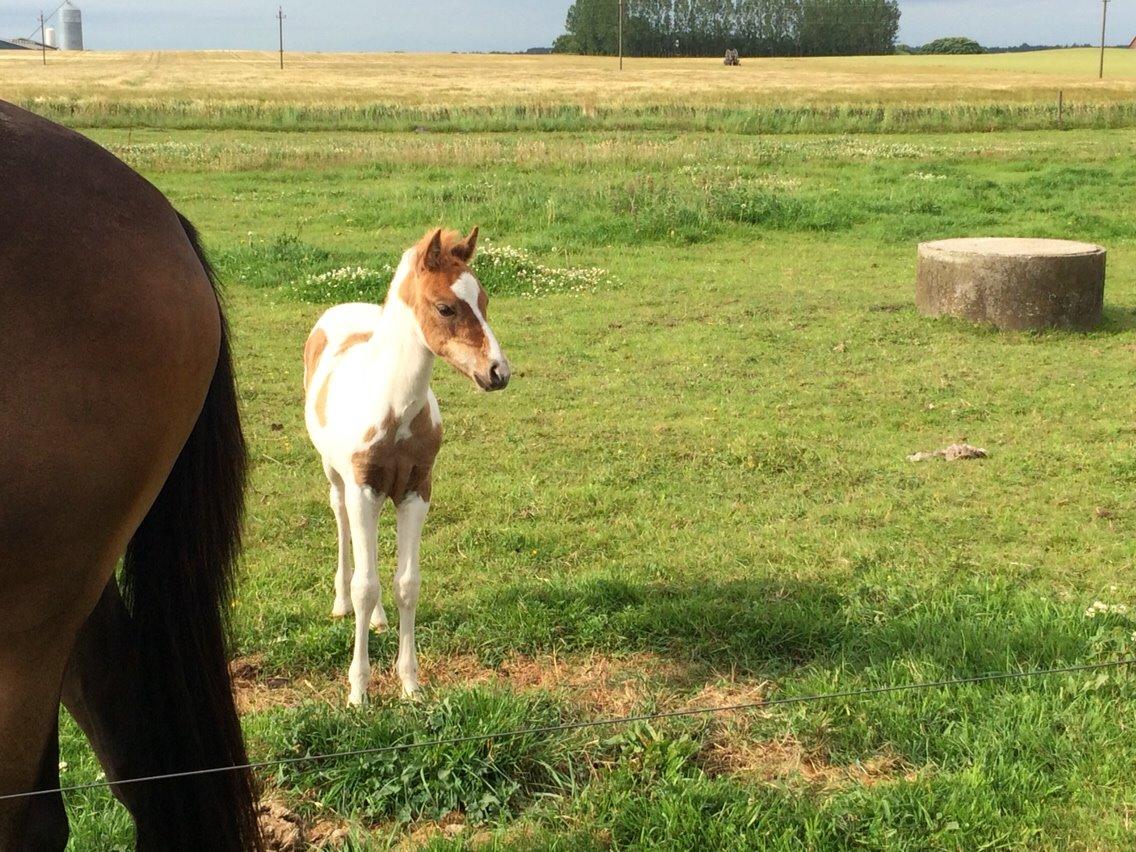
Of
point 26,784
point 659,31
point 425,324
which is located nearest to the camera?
point 26,784

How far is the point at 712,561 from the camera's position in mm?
5277

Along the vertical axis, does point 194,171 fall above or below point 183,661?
above

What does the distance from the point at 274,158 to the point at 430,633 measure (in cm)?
1819

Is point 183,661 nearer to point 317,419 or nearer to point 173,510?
point 173,510

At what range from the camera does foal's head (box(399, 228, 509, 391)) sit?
13.0ft

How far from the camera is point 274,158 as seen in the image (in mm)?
→ 20844

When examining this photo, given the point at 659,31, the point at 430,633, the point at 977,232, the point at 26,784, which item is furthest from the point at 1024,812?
the point at 659,31

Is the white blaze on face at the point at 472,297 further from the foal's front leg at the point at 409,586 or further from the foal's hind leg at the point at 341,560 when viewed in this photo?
the foal's hind leg at the point at 341,560

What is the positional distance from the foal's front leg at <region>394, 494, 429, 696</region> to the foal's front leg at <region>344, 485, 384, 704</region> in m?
0.11

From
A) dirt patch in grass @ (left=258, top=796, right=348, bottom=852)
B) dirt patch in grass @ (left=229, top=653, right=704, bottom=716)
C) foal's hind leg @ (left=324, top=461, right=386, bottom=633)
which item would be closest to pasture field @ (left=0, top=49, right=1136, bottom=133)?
foal's hind leg @ (left=324, top=461, right=386, bottom=633)

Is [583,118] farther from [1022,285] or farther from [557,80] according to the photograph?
[557,80]

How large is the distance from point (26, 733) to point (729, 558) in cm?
373

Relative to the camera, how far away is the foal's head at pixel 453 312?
3.96m

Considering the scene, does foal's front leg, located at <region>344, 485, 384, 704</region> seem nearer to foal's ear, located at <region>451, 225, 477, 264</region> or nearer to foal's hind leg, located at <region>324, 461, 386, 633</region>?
foal's hind leg, located at <region>324, 461, 386, 633</region>
